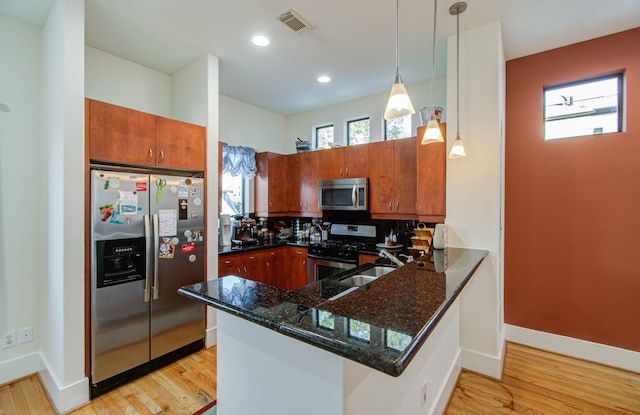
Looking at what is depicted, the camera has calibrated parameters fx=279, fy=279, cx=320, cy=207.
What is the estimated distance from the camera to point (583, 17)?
2.26 metres

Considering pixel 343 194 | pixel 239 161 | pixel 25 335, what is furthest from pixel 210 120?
pixel 25 335

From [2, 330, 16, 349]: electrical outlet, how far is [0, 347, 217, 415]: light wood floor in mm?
309

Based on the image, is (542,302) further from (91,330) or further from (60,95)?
(60,95)

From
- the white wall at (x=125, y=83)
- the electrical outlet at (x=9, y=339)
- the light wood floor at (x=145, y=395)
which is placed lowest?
the light wood floor at (x=145, y=395)

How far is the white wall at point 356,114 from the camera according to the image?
350 centimetres

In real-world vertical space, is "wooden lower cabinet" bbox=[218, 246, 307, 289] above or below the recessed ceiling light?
below

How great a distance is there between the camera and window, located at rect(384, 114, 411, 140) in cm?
373

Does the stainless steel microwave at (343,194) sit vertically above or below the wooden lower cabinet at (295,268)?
above

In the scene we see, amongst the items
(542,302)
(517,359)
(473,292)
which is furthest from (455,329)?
(542,302)

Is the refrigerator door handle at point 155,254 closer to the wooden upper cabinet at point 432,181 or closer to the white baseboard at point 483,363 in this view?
the wooden upper cabinet at point 432,181

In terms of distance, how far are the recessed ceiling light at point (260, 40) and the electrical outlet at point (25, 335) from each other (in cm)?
324

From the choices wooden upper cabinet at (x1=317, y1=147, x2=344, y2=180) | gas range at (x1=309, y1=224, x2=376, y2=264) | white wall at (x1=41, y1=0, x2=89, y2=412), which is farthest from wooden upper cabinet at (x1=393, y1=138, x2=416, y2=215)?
white wall at (x1=41, y1=0, x2=89, y2=412)

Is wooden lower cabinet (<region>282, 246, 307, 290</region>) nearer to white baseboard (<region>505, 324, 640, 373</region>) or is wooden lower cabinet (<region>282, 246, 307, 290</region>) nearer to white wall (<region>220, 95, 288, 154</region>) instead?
white wall (<region>220, 95, 288, 154</region>)

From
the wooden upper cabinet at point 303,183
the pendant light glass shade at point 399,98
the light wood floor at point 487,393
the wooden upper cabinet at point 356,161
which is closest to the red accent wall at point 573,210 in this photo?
A: the light wood floor at point 487,393
